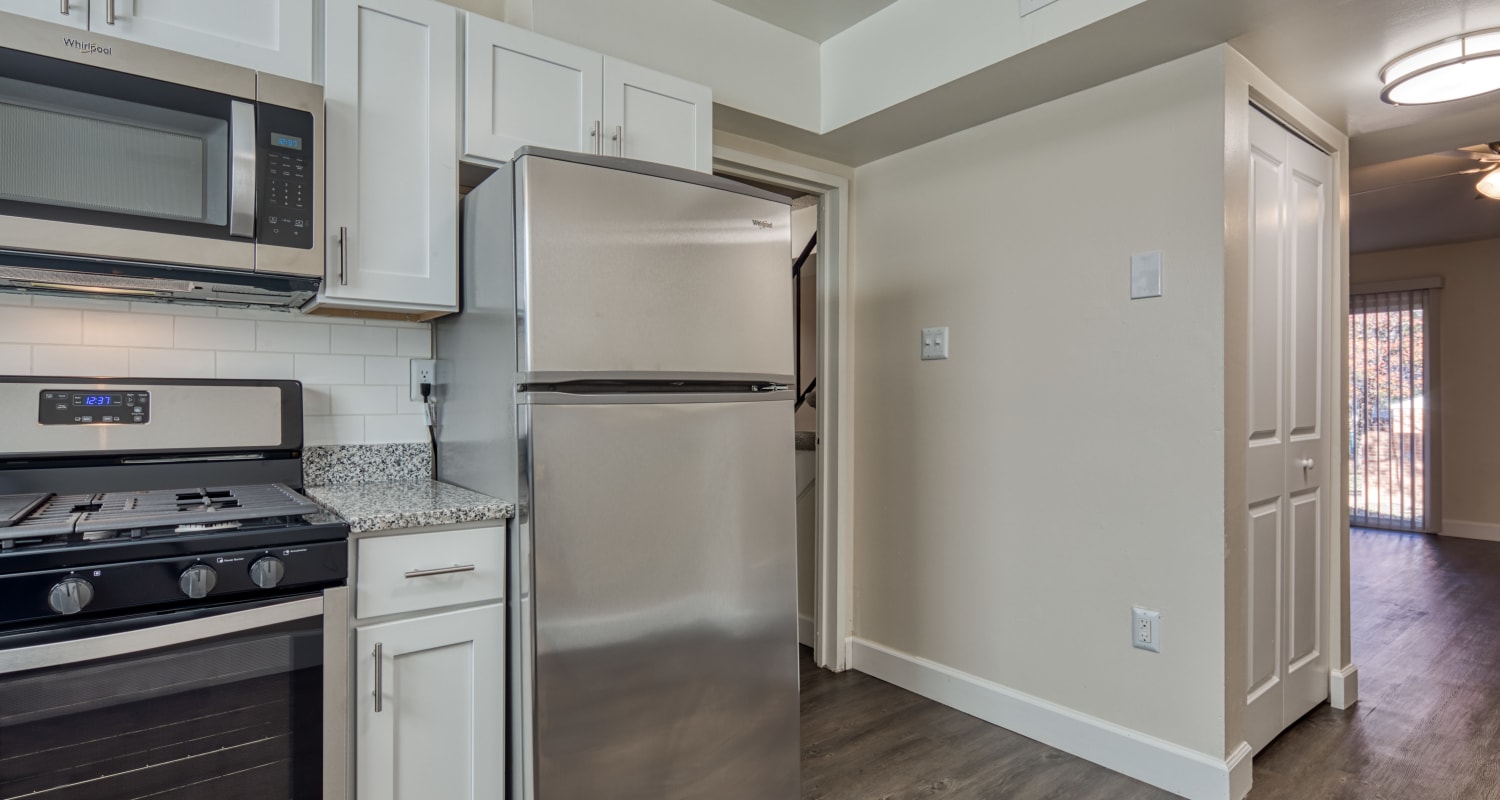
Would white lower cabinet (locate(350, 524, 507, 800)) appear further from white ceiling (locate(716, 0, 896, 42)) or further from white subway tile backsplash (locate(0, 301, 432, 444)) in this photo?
white ceiling (locate(716, 0, 896, 42))

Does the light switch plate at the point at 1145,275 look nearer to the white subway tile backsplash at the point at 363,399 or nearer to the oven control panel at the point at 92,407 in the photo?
the white subway tile backsplash at the point at 363,399

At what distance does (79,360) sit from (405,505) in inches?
33.7

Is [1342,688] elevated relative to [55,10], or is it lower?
lower

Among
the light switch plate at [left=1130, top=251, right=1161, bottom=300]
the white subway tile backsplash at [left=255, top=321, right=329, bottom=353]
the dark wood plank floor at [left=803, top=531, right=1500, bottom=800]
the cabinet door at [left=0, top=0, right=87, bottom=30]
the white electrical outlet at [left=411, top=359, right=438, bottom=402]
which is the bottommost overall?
the dark wood plank floor at [left=803, top=531, right=1500, bottom=800]

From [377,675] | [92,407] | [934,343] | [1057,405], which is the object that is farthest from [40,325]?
[1057,405]

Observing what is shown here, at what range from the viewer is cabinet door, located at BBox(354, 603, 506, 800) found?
59.5 inches

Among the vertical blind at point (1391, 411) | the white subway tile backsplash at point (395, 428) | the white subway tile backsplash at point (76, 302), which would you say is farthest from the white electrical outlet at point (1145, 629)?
the vertical blind at point (1391, 411)

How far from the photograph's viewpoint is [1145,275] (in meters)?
2.26

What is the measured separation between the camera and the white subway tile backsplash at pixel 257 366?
1.91 metres

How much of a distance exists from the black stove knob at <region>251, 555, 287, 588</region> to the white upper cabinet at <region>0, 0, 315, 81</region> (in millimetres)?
1075

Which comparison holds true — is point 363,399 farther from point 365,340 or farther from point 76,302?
point 76,302

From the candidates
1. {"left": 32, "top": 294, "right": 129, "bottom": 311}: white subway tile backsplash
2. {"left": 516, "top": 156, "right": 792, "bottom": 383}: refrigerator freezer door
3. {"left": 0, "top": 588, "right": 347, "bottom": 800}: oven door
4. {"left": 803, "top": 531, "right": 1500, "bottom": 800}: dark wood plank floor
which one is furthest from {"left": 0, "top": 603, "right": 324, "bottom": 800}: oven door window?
{"left": 803, "top": 531, "right": 1500, "bottom": 800}: dark wood plank floor

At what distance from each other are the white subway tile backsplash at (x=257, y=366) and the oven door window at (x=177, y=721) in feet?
2.70

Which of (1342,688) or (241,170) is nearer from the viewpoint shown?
(241,170)
